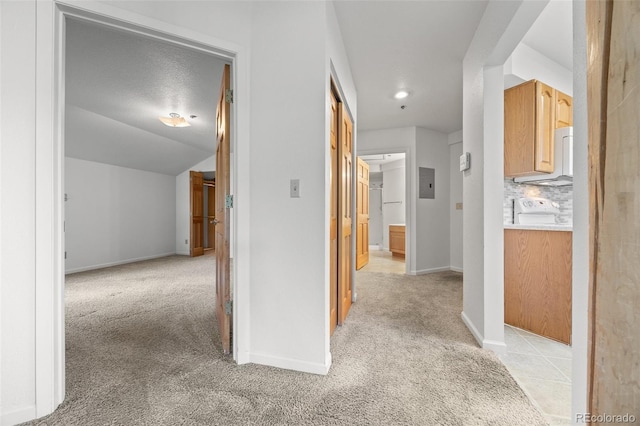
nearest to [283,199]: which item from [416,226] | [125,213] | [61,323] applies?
[61,323]

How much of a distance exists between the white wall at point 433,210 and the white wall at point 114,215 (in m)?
5.46

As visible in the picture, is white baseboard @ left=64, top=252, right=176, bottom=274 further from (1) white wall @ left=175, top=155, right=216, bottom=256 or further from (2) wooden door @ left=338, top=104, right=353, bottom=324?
(2) wooden door @ left=338, top=104, right=353, bottom=324

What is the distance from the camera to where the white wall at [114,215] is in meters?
4.45

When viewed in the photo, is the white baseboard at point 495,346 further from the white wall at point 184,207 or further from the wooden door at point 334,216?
the white wall at point 184,207

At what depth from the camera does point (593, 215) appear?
1.35ft

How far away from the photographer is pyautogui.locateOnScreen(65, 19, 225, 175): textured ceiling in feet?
7.55

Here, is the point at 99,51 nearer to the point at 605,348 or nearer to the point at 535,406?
the point at 605,348

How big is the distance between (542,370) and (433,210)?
314cm

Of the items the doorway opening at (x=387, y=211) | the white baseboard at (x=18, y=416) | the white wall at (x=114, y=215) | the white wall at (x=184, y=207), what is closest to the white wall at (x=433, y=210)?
the doorway opening at (x=387, y=211)

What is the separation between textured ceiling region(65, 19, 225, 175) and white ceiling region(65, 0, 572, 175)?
11 millimetres

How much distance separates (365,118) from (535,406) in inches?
145

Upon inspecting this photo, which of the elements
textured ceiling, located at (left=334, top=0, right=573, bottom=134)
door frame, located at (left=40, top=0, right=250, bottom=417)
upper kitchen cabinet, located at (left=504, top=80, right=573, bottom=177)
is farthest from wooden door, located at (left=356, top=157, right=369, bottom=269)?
door frame, located at (left=40, top=0, right=250, bottom=417)

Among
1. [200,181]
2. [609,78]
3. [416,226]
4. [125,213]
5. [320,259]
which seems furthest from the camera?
[200,181]

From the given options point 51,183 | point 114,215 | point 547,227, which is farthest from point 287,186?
point 114,215
